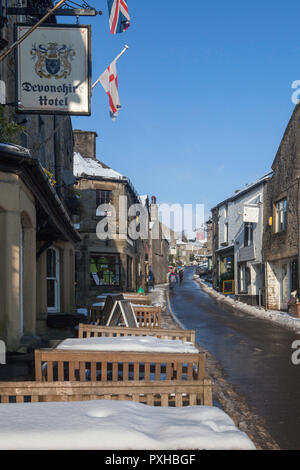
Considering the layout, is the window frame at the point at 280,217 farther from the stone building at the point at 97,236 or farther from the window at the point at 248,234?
the stone building at the point at 97,236

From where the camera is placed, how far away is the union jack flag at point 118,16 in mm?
10086

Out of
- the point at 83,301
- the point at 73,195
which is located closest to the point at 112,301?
the point at 73,195

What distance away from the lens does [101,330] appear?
22.3 feet

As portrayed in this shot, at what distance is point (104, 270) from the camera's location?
1095 inches

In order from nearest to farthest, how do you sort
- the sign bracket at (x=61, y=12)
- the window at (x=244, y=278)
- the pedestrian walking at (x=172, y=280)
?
the sign bracket at (x=61, y=12), the window at (x=244, y=278), the pedestrian walking at (x=172, y=280)

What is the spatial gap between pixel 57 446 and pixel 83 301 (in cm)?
2451

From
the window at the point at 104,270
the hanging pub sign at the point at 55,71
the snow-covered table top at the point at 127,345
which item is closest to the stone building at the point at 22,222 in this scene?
the hanging pub sign at the point at 55,71

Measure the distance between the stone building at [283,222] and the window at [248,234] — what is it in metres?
3.86

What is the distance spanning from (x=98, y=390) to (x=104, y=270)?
81.2ft

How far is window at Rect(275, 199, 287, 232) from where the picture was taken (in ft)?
80.3

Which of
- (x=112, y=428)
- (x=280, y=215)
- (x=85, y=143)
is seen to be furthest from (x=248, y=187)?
(x=112, y=428)

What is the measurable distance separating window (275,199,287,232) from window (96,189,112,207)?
10.0 metres

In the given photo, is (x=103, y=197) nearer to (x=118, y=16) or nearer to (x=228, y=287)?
(x=228, y=287)

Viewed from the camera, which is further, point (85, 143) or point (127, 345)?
point (85, 143)
